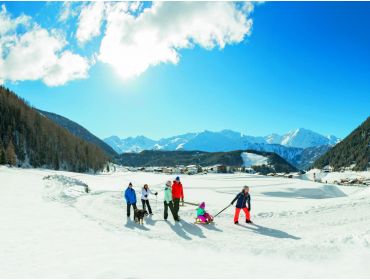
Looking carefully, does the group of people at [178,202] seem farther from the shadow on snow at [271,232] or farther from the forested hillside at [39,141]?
the forested hillside at [39,141]

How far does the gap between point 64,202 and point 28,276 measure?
1948cm

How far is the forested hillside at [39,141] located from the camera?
451 ft

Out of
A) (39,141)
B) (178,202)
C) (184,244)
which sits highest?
(39,141)

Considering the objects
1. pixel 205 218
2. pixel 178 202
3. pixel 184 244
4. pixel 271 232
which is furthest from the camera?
pixel 178 202

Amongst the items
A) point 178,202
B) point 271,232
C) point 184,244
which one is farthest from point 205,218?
point 184,244

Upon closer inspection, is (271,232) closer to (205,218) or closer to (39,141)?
(205,218)

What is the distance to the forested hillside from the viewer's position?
451ft

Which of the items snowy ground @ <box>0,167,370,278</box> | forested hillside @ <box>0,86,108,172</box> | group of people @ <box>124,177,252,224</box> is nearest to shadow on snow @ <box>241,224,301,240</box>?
snowy ground @ <box>0,167,370,278</box>

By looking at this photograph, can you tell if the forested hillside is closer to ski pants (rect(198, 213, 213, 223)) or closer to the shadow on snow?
ski pants (rect(198, 213, 213, 223))

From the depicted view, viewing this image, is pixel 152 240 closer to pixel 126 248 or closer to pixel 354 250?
pixel 126 248

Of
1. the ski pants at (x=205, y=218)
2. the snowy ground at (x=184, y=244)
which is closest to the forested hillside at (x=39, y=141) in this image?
the snowy ground at (x=184, y=244)

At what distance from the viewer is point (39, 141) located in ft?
470

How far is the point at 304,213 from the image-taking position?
22656mm

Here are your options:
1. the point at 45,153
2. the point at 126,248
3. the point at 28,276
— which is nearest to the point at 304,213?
the point at 126,248
